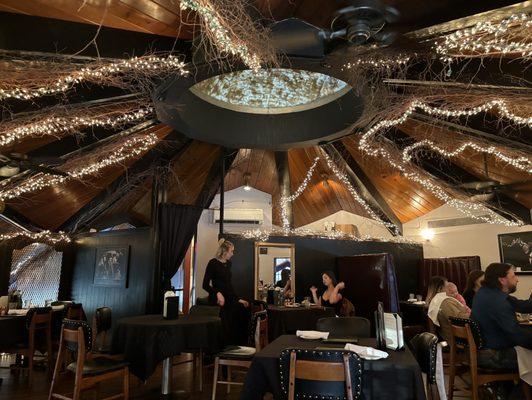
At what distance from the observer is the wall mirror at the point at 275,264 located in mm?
6959

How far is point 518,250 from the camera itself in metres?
7.56

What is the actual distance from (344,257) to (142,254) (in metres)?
3.68

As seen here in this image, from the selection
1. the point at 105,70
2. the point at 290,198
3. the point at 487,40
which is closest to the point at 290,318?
the point at 290,198

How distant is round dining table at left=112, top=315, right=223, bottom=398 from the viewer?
3.72m

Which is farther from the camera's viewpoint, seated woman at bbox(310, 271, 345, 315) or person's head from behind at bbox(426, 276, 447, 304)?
seated woman at bbox(310, 271, 345, 315)

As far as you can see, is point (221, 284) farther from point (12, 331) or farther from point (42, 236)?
point (42, 236)

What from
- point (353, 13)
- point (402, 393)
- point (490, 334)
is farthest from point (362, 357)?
point (353, 13)

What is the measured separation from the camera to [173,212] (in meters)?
6.77

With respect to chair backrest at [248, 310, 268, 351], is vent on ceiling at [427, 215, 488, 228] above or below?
above

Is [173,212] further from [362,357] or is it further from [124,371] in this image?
[362,357]

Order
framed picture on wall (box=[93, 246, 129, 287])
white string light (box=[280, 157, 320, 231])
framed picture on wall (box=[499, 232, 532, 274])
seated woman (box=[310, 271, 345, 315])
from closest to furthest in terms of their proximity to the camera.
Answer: seated woman (box=[310, 271, 345, 315])
framed picture on wall (box=[93, 246, 129, 287])
framed picture on wall (box=[499, 232, 532, 274])
white string light (box=[280, 157, 320, 231])

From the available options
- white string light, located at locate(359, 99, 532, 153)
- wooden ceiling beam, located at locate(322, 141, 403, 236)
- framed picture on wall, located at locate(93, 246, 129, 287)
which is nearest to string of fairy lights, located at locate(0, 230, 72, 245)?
framed picture on wall, located at locate(93, 246, 129, 287)

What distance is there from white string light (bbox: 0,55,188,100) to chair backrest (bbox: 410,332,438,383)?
8.95 feet

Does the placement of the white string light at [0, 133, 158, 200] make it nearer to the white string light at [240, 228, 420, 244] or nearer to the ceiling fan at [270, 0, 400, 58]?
the white string light at [240, 228, 420, 244]
